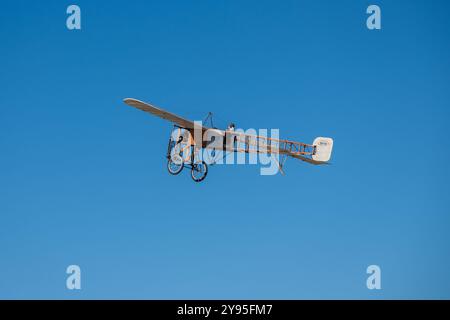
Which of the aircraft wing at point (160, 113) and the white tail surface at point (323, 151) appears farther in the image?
the white tail surface at point (323, 151)

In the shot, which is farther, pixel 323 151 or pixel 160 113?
pixel 323 151

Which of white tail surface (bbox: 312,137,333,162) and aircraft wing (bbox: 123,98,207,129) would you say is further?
white tail surface (bbox: 312,137,333,162)

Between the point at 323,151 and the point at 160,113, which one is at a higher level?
the point at 160,113

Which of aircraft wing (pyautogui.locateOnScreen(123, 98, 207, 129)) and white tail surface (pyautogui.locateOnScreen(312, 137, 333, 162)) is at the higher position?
aircraft wing (pyautogui.locateOnScreen(123, 98, 207, 129))

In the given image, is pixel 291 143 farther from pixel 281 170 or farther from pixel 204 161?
pixel 204 161

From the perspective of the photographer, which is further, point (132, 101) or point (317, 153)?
point (317, 153)

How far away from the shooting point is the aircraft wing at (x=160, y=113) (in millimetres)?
45219

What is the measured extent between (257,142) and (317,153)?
674 cm

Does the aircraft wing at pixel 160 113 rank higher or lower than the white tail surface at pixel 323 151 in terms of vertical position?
higher

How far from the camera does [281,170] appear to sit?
165ft

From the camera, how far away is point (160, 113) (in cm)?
4684

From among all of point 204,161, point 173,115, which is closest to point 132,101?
point 173,115

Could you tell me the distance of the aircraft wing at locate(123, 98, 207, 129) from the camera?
45.2 metres
